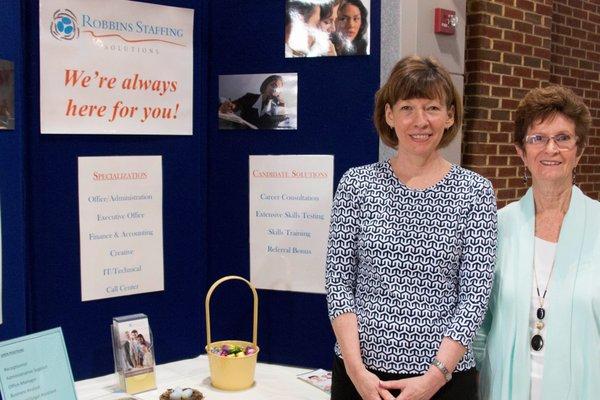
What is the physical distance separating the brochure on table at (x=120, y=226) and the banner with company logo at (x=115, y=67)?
13 centimetres

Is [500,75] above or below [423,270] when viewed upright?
above

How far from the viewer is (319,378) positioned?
7.91 ft

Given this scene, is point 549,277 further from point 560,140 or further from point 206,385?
point 206,385

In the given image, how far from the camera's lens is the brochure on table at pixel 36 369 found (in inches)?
69.9

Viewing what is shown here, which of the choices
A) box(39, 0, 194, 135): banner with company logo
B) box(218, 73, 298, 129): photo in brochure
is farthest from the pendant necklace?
box(39, 0, 194, 135): banner with company logo

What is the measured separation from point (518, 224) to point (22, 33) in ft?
5.42

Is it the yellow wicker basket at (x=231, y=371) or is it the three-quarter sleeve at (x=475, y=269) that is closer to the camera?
the three-quarter sleeve at (x=475, y=269)

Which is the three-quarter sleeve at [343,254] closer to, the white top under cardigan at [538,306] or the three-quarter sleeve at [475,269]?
the three-quarter sleeve at [475,269]

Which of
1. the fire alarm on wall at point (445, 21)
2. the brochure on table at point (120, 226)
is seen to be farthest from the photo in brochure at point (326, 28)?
the fire alarm on wall at point (445, 21)

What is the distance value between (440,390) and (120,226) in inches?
49.0

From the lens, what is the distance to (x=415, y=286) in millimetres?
1783

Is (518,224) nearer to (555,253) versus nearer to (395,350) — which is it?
(555,253)

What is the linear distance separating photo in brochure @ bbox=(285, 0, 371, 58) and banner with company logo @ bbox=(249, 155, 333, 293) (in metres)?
0.39

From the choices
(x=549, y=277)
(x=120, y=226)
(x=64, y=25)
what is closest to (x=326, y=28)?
(x=64, y=25)
